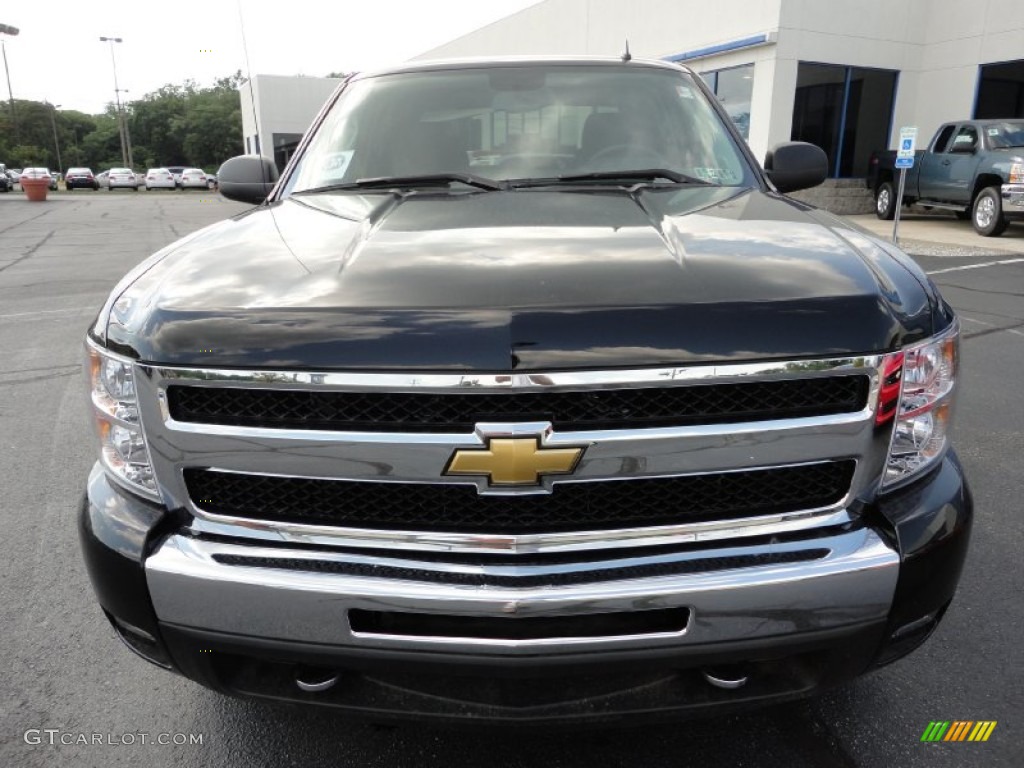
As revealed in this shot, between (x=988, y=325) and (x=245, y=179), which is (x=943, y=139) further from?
(x=245, y=179)

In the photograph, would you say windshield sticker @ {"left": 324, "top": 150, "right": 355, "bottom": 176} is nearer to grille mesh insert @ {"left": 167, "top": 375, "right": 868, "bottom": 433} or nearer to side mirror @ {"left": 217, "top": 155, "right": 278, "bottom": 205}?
side mirror @ {"left": 217, "top": 155, "right": 278, "bottom": 205}

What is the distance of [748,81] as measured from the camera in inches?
738

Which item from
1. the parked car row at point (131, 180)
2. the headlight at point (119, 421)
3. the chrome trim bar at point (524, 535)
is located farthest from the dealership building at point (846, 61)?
the parked car row at point (131, 180)

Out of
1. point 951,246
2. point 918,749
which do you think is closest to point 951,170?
point 951,246

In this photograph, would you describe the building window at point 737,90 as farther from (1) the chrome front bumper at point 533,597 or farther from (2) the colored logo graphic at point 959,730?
(1) the chrome front bumper at point 533,597

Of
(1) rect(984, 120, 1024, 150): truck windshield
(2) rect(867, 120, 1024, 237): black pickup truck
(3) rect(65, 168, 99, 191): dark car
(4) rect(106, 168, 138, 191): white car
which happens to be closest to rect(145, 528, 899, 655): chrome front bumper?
(2) rect(867, 120, 1024, 237): black pickup truck

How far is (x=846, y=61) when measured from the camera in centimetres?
1833

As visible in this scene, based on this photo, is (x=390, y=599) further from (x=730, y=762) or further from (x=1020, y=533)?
(x=1020, y=533)

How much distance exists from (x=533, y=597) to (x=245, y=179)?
277cm

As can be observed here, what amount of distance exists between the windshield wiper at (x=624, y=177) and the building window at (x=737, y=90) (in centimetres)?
1686

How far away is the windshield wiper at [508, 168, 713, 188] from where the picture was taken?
2.79 m

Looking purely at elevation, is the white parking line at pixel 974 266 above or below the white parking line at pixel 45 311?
below

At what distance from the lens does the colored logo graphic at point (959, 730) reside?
2160 mm

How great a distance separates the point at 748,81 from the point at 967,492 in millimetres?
18917
